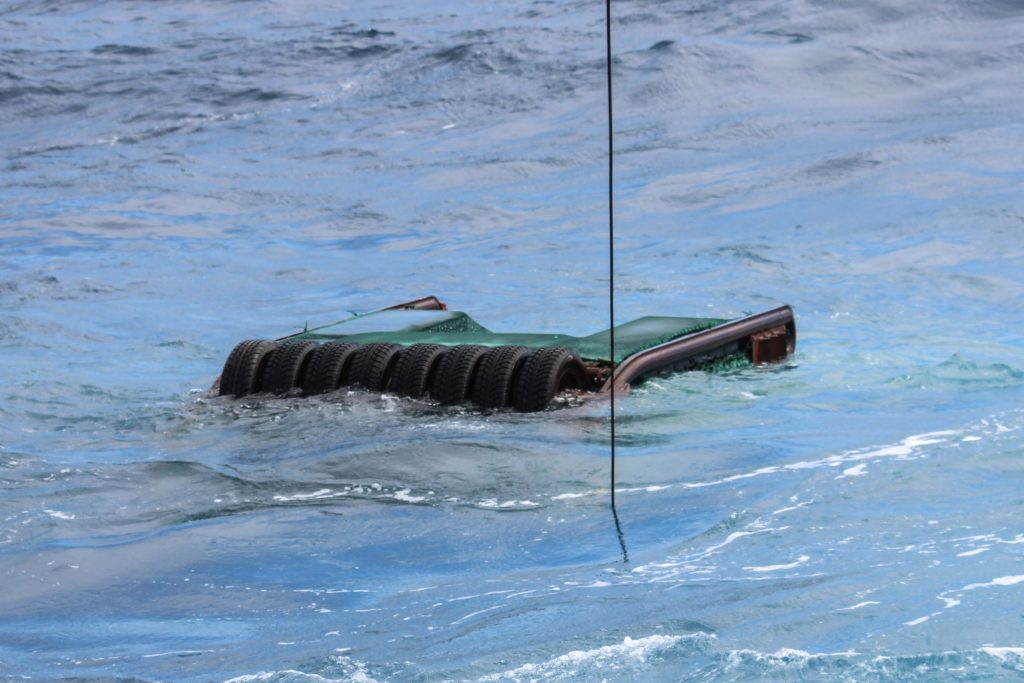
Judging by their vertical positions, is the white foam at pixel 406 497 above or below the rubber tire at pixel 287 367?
below

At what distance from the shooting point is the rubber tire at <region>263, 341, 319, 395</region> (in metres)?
9.27

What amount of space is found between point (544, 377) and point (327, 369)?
1.49 meters

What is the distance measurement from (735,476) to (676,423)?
1110mm

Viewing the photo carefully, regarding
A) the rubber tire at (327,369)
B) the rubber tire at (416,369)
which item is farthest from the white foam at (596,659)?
the rubber tire at (327,369)

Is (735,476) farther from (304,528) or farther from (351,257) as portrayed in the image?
(351,257)

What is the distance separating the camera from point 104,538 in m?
6.59

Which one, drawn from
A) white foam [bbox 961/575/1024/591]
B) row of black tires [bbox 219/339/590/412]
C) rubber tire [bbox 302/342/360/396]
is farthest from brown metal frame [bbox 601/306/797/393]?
white foam [bbox 961/575/1024/591]

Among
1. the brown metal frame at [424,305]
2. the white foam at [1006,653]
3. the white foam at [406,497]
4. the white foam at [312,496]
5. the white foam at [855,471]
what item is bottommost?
the white foam at [855,471]

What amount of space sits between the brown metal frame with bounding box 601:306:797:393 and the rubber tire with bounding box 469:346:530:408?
Result: 1.79ft

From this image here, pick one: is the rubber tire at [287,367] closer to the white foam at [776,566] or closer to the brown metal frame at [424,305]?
the brown metal frame at [424,305]

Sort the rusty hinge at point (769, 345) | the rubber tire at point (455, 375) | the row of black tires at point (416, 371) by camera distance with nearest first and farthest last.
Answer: the row of black tires at point (416, 371)
the rubber tire at point (455, 375)
the rusty hinge at point (769, 345)

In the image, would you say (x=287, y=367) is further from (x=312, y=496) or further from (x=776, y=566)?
(x=776, y=566)

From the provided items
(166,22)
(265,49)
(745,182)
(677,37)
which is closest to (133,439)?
(745,182)

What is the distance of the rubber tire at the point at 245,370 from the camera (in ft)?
30.7
